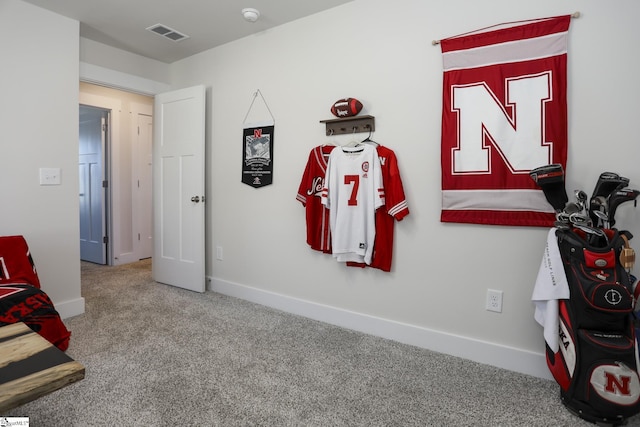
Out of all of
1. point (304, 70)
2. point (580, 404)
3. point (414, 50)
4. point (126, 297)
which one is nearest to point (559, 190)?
point (580, 404)

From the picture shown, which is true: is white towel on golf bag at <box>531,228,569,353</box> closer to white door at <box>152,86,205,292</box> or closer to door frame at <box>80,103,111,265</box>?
white door at <box>152,86,205,292</box>

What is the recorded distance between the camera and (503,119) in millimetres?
2168

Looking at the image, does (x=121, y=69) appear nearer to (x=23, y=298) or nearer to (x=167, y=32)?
(x=167, y=32)

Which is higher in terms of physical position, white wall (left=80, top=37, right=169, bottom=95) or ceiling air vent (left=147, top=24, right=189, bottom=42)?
ceiling air vent (left=147, top=24, right=189, bottom=42)

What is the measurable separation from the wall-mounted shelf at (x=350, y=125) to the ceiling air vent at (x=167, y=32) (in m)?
1.60

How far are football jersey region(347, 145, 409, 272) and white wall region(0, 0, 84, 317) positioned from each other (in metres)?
2.49

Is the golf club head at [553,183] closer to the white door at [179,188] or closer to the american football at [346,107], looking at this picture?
the american football at [346,107]

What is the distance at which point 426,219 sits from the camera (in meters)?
2.48

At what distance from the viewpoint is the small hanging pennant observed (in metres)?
3.25

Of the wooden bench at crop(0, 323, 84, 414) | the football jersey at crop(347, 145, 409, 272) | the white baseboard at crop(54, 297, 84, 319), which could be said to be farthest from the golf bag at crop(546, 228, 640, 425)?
the white baseboard at crop(54, 297, 84, 319)

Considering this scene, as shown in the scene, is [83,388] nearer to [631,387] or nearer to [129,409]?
[129,409]

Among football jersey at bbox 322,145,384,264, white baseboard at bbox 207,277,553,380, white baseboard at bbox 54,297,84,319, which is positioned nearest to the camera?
white baseboard at bbox 207,277,553,380

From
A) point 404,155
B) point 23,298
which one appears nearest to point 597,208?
point 404,155

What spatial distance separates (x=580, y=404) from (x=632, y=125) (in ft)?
4.56
